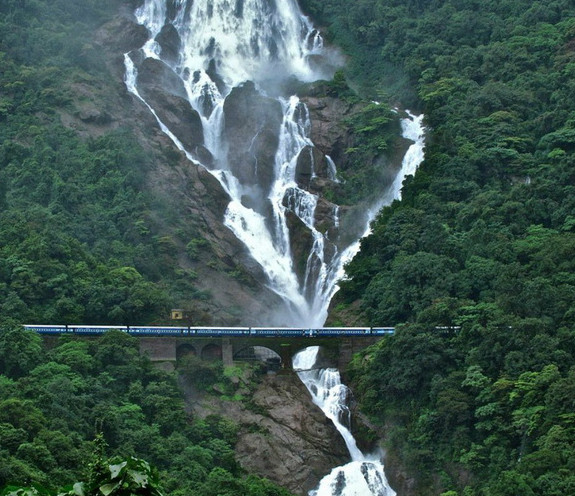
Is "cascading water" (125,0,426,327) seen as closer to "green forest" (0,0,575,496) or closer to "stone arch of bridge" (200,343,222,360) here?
"green forest" (0,0,575,496)

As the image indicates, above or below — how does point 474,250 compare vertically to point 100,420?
above

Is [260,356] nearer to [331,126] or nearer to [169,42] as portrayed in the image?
[331,126]

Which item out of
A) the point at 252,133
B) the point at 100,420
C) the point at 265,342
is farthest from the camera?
the point at 252,133

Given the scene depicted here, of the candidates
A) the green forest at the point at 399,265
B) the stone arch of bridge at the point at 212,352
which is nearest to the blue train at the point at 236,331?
the stone arch of bridge at the point at 212,352

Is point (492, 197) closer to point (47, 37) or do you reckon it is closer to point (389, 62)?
point (389, 62)

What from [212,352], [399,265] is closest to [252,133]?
[399,265]

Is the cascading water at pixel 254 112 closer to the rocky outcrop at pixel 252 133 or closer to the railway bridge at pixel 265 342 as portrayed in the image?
the rocky outcrop at pixel 252 133
